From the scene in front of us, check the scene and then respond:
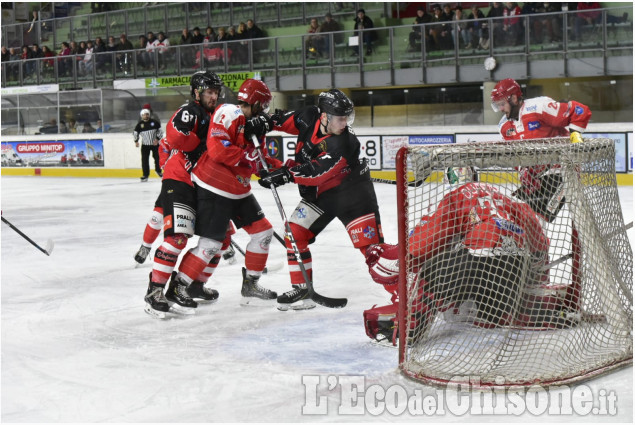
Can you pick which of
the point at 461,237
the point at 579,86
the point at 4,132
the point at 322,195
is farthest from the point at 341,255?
the point at 4,132

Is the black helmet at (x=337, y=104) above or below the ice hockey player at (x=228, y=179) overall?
above

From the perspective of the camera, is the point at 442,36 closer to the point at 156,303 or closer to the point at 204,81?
the point at 204,81

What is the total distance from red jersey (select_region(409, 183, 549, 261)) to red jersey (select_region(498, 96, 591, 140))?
1886 mm

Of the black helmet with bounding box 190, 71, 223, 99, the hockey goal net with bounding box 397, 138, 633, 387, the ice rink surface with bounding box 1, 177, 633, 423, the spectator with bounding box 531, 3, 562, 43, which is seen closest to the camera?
the ice rink surface with bounding box 1, 177, 633, 423

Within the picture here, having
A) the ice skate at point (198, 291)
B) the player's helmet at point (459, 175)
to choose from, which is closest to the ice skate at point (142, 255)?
the ice skate at point (198, 291)

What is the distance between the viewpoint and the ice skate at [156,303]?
12.5 feet

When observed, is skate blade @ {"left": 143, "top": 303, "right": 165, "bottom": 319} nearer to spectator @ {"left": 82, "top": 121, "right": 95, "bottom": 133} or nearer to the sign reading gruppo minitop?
the sign reading gruppo minitop

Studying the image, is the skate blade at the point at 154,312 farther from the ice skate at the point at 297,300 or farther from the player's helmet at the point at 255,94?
the player's helmet at the point at 255,94

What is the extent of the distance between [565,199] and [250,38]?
11.4 metres

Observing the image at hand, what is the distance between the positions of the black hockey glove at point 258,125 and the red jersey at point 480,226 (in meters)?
1.20

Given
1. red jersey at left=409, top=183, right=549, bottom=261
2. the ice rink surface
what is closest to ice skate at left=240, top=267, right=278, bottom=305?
the ice rink surface

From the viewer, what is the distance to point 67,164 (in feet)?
48.6

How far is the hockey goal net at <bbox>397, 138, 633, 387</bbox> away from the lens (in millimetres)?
2781

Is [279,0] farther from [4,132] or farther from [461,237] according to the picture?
[461,237]
